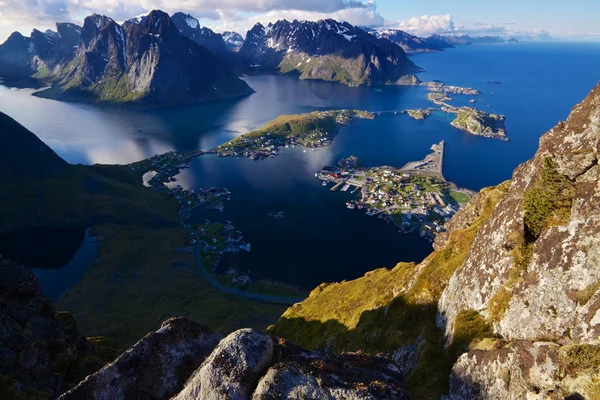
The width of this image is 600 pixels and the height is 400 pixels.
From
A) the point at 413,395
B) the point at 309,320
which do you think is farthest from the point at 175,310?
the point at 413,395

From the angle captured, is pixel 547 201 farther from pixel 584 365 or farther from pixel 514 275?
pixel 584 365

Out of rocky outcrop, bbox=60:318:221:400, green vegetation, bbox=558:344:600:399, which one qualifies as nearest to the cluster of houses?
rocky outcrop, bbox=60:318:221:400

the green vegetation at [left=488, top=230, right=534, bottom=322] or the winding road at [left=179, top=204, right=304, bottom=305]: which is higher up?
the green vegetation at [left=488, top=230, right=534, bottom=322]

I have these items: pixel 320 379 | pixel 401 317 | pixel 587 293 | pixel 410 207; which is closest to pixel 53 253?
pixel 401 317

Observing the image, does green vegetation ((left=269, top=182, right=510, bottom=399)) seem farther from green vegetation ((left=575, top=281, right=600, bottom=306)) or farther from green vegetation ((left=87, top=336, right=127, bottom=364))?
green vegetation ((left=87, top=336, right=127, bottom=364))

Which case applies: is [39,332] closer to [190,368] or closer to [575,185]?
[190,368]

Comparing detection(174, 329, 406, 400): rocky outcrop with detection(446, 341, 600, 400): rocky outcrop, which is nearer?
detection(446, 341, 600, 400): rocky outcrop

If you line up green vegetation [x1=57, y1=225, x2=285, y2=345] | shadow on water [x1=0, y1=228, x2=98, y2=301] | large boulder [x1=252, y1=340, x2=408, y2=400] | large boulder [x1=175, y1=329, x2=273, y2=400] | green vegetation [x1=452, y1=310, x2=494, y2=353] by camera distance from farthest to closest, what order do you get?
shadow on water [x1=0, y1=228, x2=98, y2=301]
green vegetation [x1=57, y1=225, x2=285, y2=345]
green vegetation [x1=452, y1=310, x2=494, y2=353]
large boulder [x1=175, y1=329, x2=273, y2=400]
large boulder [x1=252, y1=340, x2=408, y2=400]

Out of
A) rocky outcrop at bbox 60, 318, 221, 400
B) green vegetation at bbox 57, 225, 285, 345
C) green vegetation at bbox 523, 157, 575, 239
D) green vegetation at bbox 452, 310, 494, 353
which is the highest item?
green vegetation at bbox 523, 157, 575, 239
